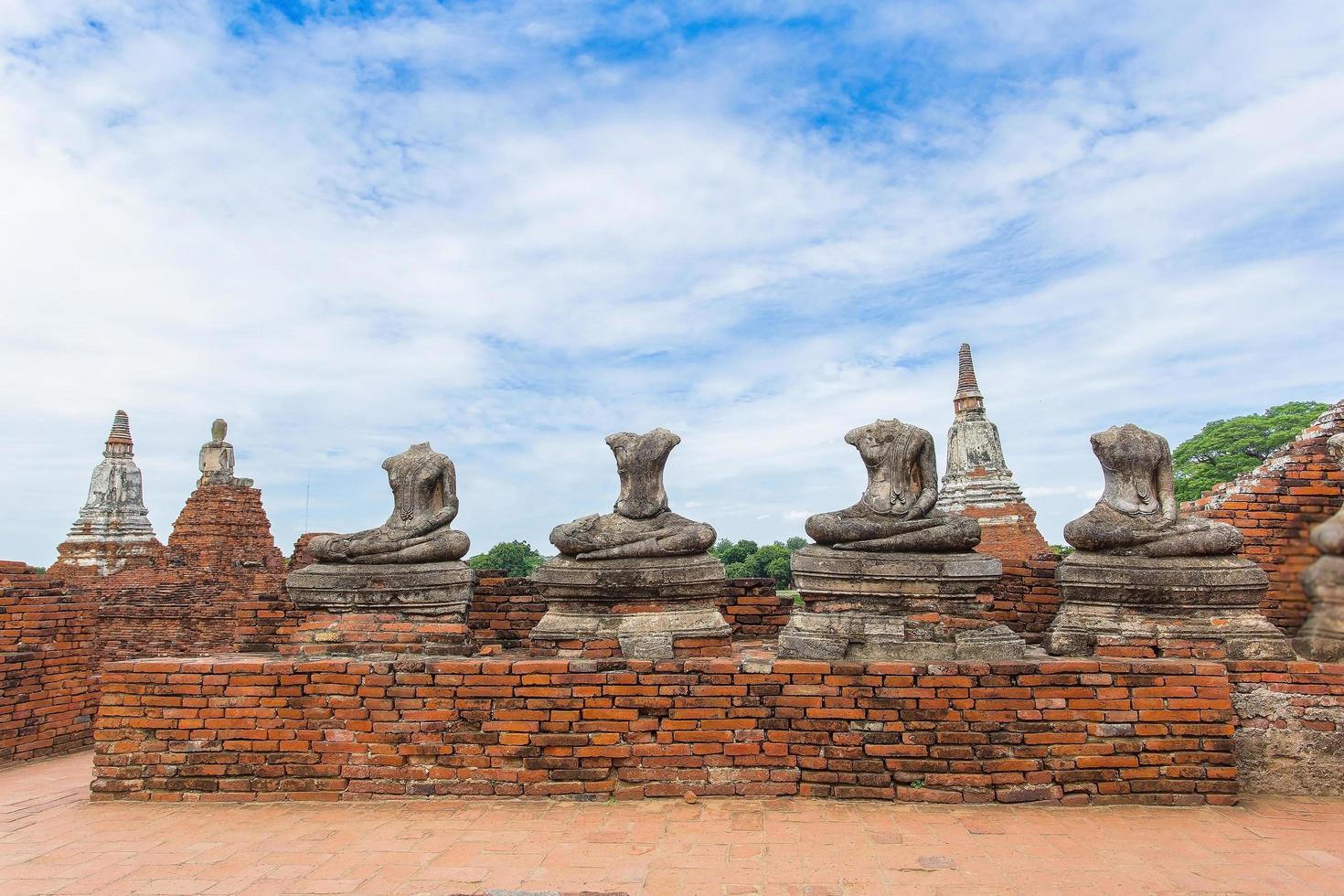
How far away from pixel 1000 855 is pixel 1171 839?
3.66 ft

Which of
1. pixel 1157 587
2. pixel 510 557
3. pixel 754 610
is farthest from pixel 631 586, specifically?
pixel 510 557

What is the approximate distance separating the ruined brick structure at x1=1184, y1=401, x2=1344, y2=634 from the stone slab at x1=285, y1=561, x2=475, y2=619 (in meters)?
6.60

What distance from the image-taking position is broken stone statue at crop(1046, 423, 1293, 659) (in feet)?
20.1

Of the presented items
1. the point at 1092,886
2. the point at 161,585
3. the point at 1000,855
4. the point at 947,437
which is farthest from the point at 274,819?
the point at 947,437

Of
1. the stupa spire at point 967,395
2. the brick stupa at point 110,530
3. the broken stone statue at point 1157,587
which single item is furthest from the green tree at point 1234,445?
the brick stupa at point 110,530

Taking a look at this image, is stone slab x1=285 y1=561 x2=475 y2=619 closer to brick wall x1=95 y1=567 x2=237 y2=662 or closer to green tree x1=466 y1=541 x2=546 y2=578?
brick wall x1=95 y1=567 x2=237 y2=662

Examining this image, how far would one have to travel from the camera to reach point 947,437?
64.2 feet

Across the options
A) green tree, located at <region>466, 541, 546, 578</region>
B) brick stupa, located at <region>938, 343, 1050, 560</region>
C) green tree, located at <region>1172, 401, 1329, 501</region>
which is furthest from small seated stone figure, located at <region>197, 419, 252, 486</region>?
green tree, located at <region>1172, 401, 1329, 501</region>

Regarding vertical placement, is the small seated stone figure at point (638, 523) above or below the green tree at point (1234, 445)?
below

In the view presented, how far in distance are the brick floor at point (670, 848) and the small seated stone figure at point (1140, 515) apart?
1767mm

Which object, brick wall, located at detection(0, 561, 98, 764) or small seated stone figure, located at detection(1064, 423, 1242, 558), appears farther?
brick wall, located at detection(0, 561, 98, 764)

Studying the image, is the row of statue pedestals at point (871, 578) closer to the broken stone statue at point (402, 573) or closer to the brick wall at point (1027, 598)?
the broken stone statue at point (402, 573)

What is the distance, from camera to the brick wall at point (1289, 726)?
5809mm

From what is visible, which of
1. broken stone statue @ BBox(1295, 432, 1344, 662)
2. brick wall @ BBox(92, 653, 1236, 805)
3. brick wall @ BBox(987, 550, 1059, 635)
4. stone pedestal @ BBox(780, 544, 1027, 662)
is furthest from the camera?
brick wall @ BBox(987, 550, 1059, 635)
